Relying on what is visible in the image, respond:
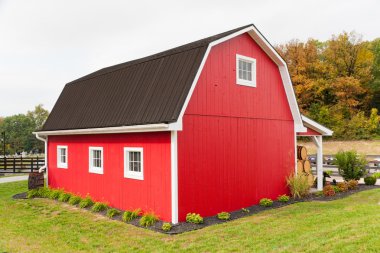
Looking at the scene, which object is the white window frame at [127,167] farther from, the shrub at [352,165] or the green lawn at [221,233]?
the shrub at [352,165]

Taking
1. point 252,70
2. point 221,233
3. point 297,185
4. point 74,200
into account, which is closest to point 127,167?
point 74,200

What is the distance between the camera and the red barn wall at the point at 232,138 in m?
8.95

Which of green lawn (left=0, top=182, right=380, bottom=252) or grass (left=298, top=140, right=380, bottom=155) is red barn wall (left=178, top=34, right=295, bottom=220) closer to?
green lawn (left=0, top=182, right=380, bottom=252)

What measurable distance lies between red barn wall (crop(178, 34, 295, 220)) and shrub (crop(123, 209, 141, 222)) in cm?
146

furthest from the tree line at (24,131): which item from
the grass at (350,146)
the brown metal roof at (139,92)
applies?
the brown metal roof at (139,92)

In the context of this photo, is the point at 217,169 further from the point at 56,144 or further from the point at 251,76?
the point at 56,144

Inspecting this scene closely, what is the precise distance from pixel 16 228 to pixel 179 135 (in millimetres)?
5157

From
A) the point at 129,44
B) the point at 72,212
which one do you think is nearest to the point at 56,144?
the point at 72,212

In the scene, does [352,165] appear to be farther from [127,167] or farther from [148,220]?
[148,220]

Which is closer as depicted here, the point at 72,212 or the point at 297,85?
the point at 72,212

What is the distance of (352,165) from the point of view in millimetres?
15016

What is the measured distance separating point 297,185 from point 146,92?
21.2ft

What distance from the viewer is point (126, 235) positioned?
7.75 meters

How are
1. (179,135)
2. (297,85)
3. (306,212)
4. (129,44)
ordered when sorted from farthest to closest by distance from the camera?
(297,85), (129,44), (306,212), (179,135)
